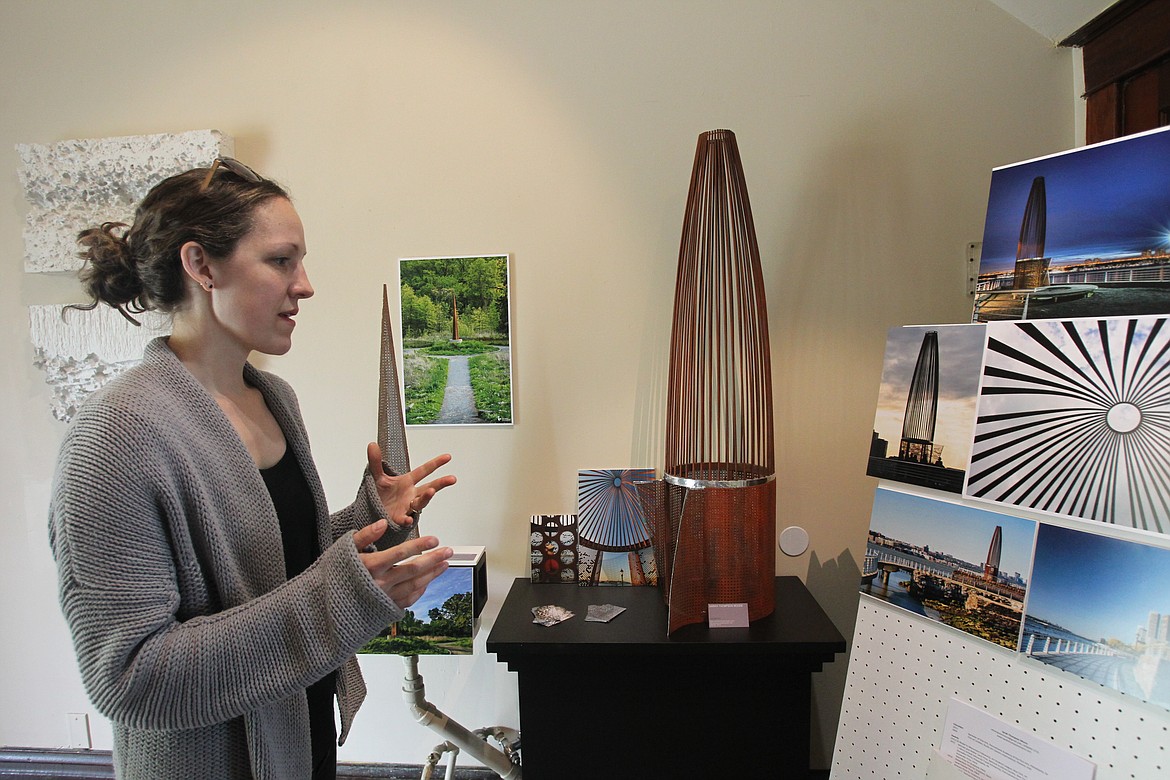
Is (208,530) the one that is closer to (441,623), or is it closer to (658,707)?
(441,623)

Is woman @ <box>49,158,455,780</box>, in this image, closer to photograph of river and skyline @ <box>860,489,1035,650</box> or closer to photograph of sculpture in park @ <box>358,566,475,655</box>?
photograph of sculpture in park @ <box>358,566,475,655</box>

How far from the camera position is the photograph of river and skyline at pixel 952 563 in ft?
3.65

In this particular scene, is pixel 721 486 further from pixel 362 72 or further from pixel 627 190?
pixel 362 72

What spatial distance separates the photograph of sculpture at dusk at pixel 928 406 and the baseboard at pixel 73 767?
159 centimetres

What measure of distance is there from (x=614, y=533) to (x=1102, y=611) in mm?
1035

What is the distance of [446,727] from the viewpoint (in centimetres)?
169

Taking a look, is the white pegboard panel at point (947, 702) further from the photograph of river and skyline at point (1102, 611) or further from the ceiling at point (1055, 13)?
the ceiling at point (1055, 13)

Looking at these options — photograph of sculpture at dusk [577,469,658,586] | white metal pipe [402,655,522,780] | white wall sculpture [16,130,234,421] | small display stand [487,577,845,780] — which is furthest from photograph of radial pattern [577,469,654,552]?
white wall sculpture [16,130,234,421]

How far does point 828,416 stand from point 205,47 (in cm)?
199

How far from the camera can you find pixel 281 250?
0.98 meters

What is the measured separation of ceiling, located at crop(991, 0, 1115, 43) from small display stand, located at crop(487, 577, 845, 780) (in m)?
1.53

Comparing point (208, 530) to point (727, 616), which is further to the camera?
point (727, 616)

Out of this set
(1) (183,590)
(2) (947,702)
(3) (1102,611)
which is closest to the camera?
(1) (183,590)

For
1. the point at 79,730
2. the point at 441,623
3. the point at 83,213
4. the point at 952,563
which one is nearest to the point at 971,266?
the point at 952,563
